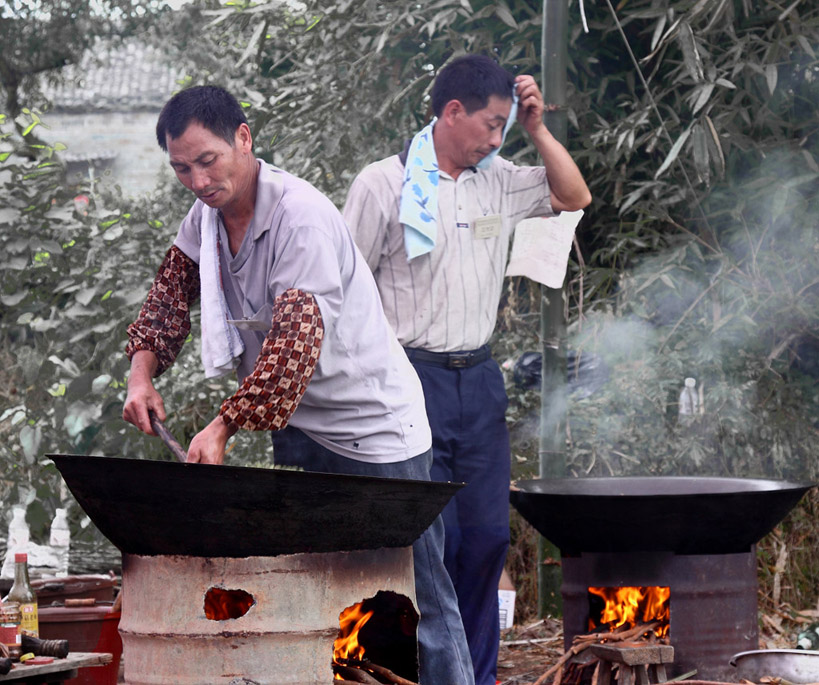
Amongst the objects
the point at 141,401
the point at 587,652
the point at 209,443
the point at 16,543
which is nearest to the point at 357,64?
the point at 16,543

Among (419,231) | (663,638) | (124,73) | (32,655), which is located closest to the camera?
(32,655)

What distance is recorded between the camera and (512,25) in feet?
18.0

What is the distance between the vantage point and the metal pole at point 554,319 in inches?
189

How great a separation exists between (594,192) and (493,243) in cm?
219

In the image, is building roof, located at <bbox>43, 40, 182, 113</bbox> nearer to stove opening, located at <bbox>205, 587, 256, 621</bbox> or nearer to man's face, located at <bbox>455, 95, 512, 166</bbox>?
man's face, located at <bbox>455, 95, 512, 166</bbox>

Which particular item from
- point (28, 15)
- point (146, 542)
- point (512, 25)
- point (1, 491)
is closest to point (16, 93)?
point (28, 15)

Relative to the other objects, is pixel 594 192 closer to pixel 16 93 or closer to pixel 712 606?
pixel 712 606

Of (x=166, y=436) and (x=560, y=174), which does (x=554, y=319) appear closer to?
(x=560, y=174)

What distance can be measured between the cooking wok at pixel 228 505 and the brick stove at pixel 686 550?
149 centimetres

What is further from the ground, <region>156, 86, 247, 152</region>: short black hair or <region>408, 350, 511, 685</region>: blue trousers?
<region>156, 86, 247, 152</region>: short black hair

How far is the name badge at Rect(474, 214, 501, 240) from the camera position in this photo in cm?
391

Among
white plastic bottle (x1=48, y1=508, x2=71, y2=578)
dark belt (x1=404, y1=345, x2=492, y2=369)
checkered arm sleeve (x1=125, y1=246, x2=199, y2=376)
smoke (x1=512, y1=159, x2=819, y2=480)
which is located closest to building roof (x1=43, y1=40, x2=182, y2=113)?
smoke (x1=512, y1=159, x2=819, y2=480)

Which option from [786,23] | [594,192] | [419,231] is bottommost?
[419,231]

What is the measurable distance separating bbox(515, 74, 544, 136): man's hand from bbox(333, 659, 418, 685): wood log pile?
2.00 meters
